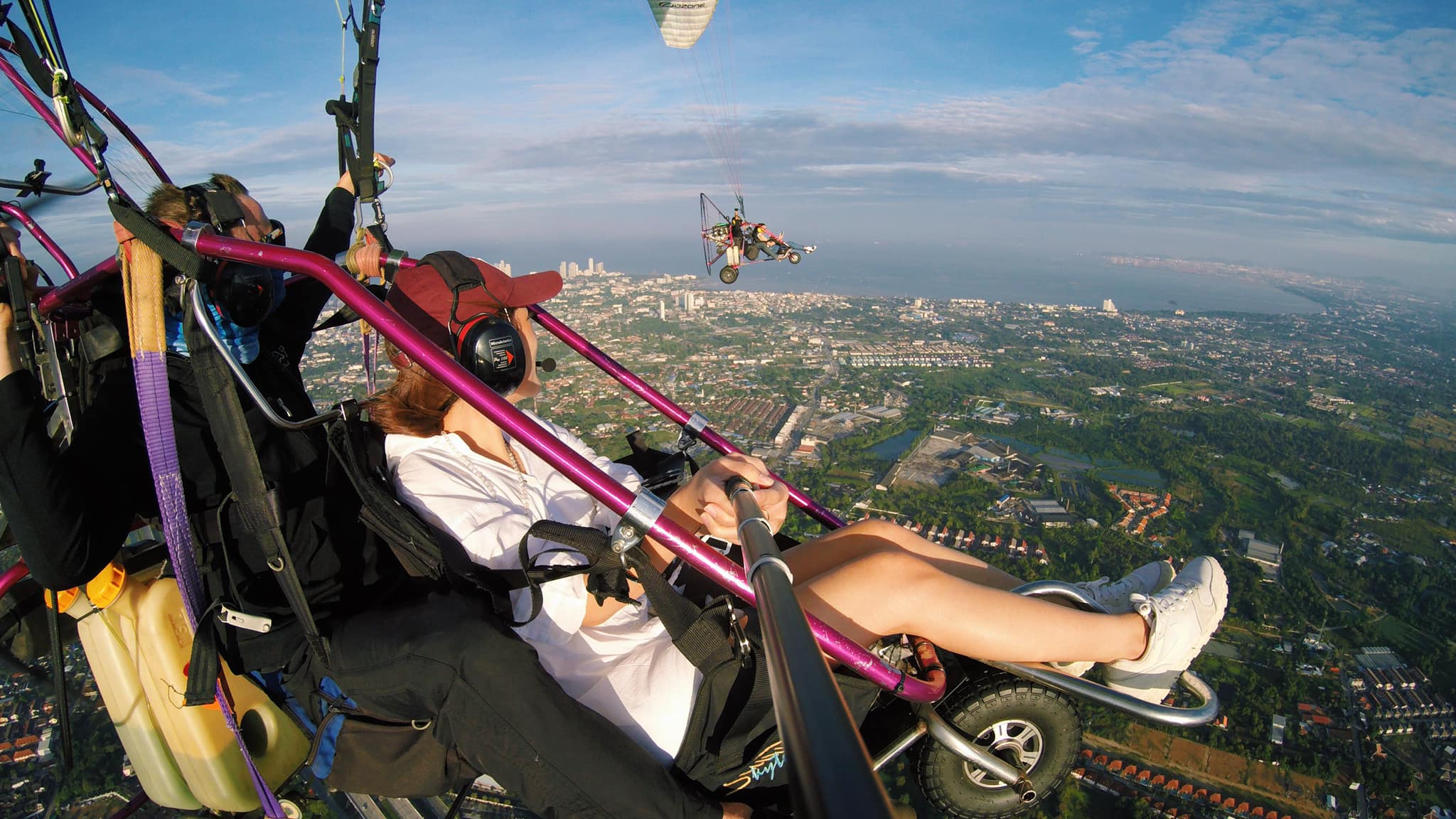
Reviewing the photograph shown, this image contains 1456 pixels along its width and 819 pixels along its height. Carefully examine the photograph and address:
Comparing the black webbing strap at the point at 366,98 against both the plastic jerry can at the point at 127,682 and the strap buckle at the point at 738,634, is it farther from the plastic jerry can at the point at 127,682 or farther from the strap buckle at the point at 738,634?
the strap buckle at the point at 738,634

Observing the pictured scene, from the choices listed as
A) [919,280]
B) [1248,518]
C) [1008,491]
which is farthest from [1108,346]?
[919,280]

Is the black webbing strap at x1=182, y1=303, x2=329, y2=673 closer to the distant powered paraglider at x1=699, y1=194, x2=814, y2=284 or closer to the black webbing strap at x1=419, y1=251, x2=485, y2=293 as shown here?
the black webbing strap at x1=419, y1=251, x2=485, y2=293

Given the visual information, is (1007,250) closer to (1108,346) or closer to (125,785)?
(1108,346)

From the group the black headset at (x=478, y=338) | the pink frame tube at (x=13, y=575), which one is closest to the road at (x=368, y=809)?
the pink frame tube at (x=13, y=575)

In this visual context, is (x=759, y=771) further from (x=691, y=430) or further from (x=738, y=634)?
(x=691, y=430)

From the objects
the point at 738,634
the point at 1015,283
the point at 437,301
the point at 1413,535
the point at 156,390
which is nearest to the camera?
the point at 156,390

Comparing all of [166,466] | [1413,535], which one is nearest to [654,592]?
[166,466]

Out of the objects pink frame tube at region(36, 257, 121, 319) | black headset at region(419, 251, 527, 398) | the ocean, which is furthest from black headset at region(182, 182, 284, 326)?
the ocean
